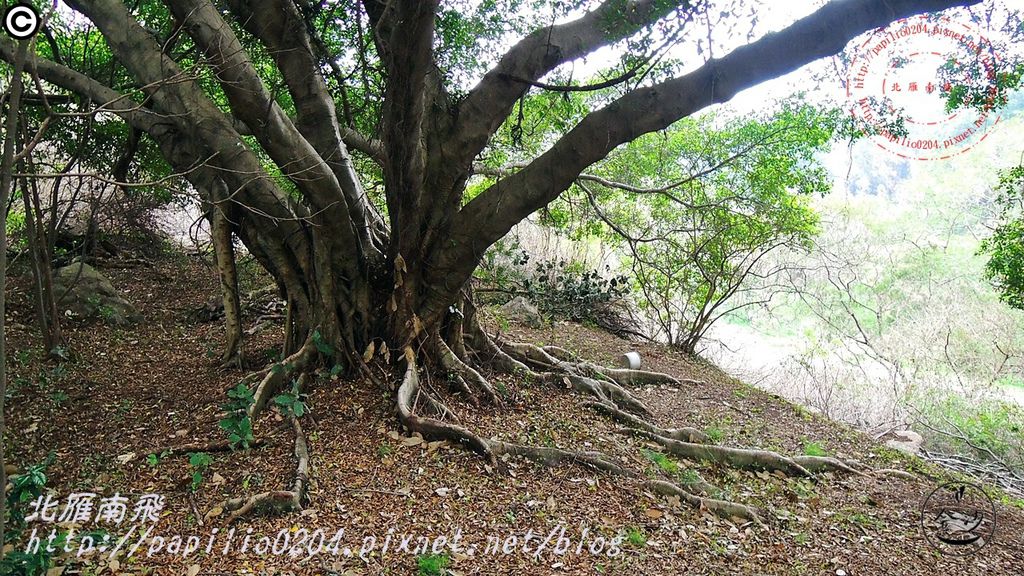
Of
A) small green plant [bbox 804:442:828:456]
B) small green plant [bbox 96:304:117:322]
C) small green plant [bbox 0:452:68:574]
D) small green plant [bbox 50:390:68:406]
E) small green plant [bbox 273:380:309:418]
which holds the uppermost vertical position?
small green plant [bbox 804:442:828:456]

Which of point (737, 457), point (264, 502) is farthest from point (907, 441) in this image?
point (264, 502)

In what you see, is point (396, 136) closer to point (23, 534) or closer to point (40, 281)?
point (23, 534)

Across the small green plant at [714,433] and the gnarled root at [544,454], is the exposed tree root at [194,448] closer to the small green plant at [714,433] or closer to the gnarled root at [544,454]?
the gnarled root at [544,454]

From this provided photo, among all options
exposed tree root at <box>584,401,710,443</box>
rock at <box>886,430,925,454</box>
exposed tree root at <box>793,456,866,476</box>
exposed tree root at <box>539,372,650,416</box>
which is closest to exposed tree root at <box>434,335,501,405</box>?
exposed tree root at <box>539,372,650,416</box>

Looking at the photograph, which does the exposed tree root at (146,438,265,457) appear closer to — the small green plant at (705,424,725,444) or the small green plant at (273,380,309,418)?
the small green plant at (273,380,309,418)

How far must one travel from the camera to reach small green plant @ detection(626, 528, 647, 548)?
354 centimetres

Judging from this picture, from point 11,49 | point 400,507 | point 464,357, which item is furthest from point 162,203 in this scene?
point 400,507

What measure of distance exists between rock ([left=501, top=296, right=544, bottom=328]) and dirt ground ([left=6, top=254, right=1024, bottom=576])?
3.38m

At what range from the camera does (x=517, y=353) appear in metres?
6.34

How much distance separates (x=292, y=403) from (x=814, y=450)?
4723 mm

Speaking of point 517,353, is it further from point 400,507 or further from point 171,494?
point 171,494

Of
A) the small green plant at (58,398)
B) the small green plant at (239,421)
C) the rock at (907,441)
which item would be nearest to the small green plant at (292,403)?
the small green plant at (239,421)

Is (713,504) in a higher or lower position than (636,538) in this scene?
higher

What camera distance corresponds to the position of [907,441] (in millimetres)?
8156
